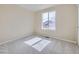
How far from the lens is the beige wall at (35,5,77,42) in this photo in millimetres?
1768

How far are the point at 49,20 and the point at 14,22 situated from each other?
28.2 inches

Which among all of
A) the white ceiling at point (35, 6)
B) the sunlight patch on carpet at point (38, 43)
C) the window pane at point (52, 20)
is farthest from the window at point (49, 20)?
the sunlight patch on carpet at point (38, 43)

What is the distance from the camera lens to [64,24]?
1861 millimetres

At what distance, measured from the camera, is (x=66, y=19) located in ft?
6.01

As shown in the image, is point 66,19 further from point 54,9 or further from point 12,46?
point 12,46

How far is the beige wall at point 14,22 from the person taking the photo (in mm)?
1683

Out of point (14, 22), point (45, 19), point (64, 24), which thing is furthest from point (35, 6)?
point (64, 24)

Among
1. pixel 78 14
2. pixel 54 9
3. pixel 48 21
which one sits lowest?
pixel 48 21

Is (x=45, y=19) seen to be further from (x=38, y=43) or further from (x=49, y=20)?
(x=38, y=43)

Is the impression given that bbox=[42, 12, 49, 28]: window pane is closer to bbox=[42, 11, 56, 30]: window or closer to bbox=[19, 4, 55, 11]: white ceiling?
bbox=[42, 11, 56, 30]: window

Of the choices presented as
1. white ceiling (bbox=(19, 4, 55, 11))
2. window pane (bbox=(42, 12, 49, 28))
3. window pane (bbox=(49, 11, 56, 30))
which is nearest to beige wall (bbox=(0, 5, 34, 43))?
white ceiling (bbox=(19, 4, 55, 11))

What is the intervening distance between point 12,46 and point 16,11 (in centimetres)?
69
